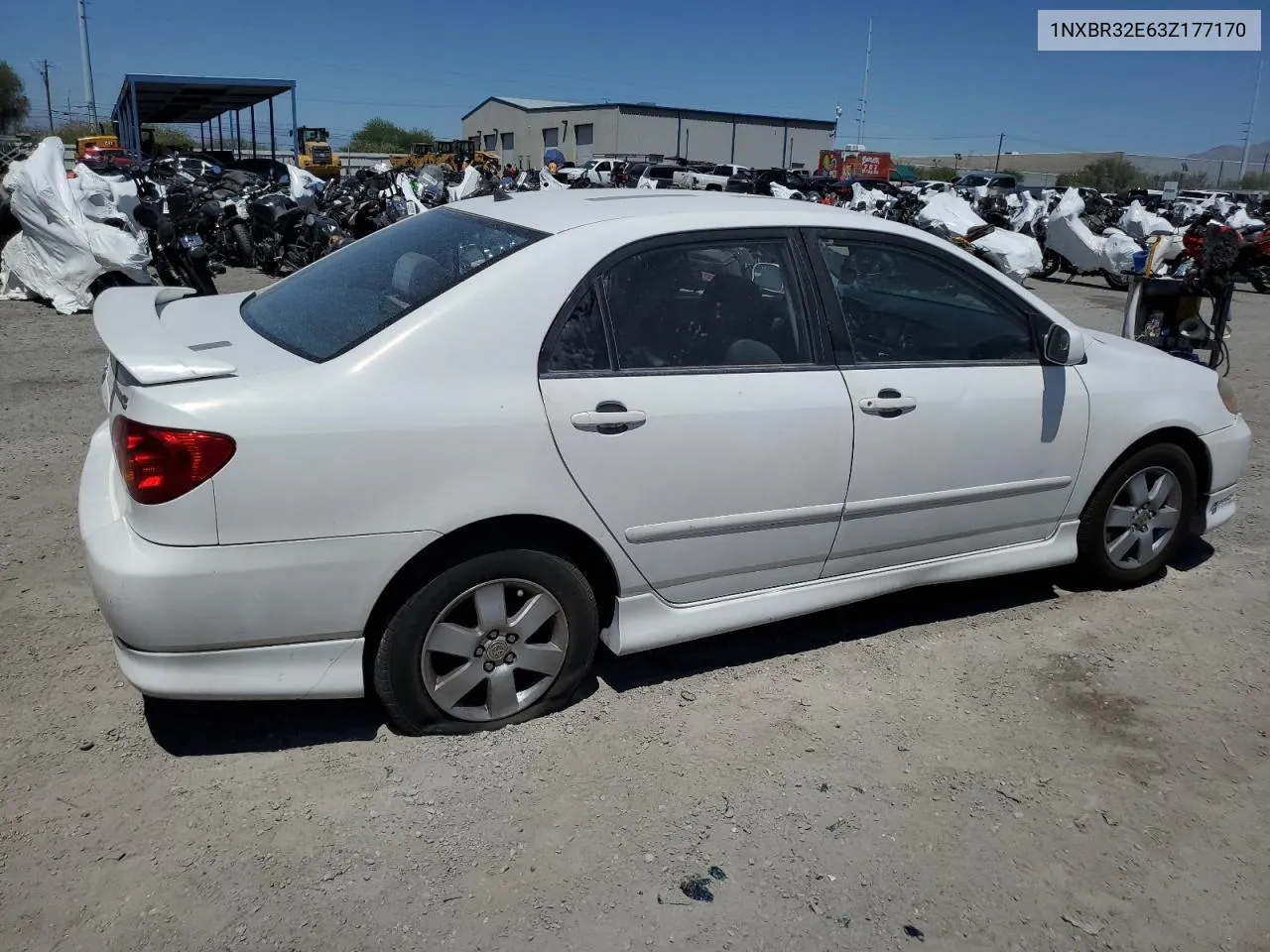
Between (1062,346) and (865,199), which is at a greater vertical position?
(865,199)

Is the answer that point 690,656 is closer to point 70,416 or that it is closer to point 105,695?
point 105,695

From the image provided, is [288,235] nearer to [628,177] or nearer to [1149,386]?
[1149,386]

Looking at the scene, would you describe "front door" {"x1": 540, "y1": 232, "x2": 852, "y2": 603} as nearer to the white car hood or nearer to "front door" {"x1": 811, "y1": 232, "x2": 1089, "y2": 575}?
"front door" {"x1": 811, "y1": 232, "x2": 1089, "y2": 575}

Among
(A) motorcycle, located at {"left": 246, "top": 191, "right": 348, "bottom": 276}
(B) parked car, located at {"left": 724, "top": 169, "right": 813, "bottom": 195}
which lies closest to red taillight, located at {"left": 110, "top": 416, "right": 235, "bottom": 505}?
(A) motorcycle, located at {"left": 246, "top": 191, "right": 348, "bottom": 276}

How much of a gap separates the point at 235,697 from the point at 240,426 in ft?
2.56

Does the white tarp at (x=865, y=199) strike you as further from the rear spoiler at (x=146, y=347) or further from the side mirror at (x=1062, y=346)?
the rear spoiler at (x=146, y=347)

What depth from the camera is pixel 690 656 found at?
3672 millimetres

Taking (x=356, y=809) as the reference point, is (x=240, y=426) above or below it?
above

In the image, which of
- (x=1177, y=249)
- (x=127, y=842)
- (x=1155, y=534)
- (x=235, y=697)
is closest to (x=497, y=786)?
(x=235, y=697)

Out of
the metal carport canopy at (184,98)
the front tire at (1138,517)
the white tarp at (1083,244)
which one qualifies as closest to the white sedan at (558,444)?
the front tire at (1138,517)

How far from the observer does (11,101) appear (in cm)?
6400

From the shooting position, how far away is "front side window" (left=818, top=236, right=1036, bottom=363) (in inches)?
135

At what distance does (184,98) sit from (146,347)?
4534 centimetres

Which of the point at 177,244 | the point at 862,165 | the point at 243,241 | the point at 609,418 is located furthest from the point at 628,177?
the point at 609,418
